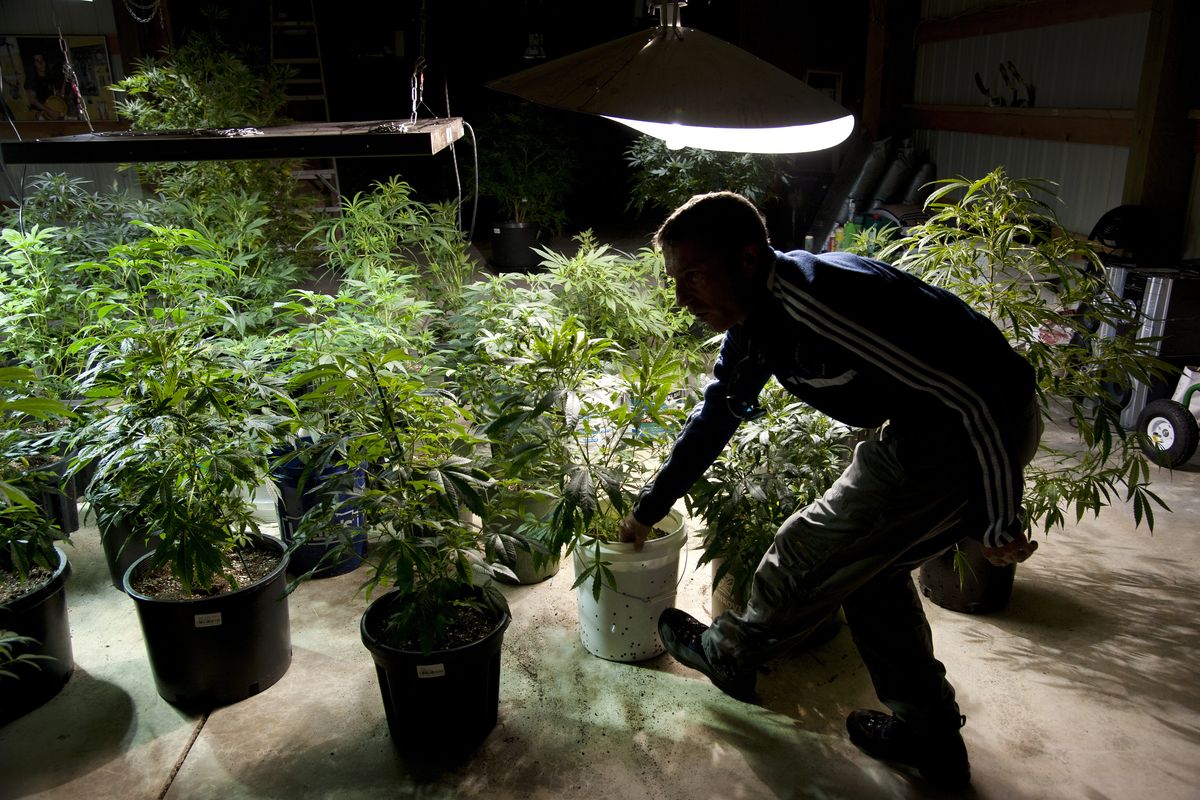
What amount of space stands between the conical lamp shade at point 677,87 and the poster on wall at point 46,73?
663 cm

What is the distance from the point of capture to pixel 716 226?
1.84 m

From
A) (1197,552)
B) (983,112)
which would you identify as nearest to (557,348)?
(1197,552)

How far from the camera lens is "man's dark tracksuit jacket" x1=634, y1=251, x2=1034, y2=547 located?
5.83 ft

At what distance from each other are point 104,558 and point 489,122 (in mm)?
5120

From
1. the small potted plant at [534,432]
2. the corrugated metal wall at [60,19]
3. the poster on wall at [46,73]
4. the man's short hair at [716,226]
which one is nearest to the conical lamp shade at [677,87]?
the man's short hair at [716,226]

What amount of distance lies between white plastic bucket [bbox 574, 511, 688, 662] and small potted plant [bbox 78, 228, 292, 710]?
92 cm

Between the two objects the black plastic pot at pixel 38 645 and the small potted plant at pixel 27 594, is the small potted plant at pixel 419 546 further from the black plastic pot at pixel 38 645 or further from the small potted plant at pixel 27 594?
the black plastic pot at pixel 38 645

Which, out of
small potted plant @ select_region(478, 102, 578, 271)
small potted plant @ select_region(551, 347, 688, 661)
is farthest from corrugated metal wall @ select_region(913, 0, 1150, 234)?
small potted plant @ select_region(551, 347, 688, 661)

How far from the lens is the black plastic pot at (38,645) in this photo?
2502 mm

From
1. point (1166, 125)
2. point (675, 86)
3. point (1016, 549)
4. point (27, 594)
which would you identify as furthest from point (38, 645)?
point (1166, 125)

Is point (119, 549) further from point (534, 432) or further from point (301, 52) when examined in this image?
point (301, 52)

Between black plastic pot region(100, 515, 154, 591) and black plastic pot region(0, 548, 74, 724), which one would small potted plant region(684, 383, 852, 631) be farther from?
black plastic pot region(100, 515, 154, 591)

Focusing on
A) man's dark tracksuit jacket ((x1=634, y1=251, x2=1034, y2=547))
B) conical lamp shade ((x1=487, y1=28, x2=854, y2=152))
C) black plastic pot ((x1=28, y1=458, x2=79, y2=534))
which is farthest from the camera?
black plastic pot ((x1=28, y1=458, x2=79, y2=534))

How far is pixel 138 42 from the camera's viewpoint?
6.86m
